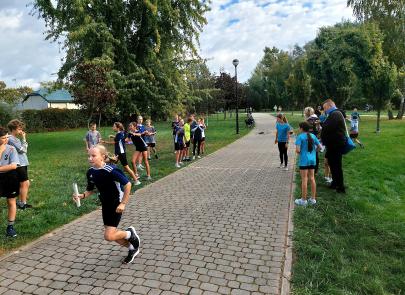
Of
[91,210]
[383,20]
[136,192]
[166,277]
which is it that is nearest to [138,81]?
[136,192]

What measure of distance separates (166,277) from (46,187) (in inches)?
250

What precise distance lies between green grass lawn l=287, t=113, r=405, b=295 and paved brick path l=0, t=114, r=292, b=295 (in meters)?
0.33

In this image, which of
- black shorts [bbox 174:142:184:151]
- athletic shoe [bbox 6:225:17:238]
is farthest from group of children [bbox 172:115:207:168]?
athletic shoe [bbox 6:225:17:238]

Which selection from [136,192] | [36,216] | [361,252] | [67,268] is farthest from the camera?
[136,192]

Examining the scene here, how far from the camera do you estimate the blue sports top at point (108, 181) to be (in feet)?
14.8

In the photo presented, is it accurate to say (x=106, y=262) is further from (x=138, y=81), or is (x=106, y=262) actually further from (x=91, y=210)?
(x=138, y=81)

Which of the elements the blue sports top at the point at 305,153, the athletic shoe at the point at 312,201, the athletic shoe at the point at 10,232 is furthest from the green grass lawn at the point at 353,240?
the athletic shoe at the point at 10,232

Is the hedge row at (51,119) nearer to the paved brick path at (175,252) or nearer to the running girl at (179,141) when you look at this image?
the running girl at (179,141)

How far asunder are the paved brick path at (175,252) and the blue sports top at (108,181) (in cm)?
91

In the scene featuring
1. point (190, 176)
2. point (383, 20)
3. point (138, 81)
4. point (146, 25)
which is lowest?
point (190, 176)

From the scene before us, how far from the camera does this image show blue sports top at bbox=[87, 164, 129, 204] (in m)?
4.50

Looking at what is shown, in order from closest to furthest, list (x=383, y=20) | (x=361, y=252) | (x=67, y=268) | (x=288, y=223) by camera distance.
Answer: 1. (x=67, y=268)
2. (x=361, y=252)
3. (x=288, y=223)
4. (x=383, y=20)

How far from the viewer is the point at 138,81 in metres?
18.4

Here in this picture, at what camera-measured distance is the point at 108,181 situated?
4.53m
